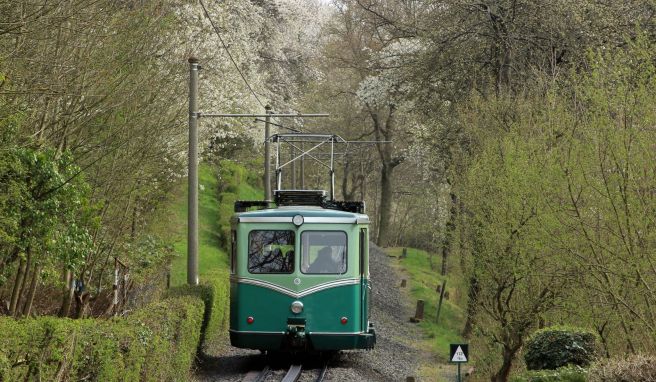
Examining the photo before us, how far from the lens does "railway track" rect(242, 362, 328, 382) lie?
54.0 feet

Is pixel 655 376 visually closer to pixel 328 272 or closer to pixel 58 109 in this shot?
pixel 328 272

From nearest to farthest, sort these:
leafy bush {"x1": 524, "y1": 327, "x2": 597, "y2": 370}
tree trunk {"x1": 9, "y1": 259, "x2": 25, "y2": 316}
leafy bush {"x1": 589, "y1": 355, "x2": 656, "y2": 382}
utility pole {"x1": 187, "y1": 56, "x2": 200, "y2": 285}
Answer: leafy bush {"x1": 589, "y1": 355, "x2": 656, "y2": 382} < leafy bush {"x1": 524, "y1": 327, "x2": 597, "y2": 370} < tree trunk {"x1": 9, "y1": 259, "x2": 25, "y2": 316} < utility pole {"x1": 187, "y1": 56, "x2": 200, "y2": 285}

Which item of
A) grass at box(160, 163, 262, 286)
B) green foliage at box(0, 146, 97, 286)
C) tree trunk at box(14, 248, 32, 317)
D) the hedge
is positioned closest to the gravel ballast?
the hedge

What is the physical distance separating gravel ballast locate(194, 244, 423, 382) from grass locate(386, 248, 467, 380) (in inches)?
21.4

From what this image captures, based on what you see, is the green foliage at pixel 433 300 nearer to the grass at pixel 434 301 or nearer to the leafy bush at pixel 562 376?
the grass at pixel 434 301

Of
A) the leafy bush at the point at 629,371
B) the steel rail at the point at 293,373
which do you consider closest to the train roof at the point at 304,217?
the steel rail at the point at 293,373

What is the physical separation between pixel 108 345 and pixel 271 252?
800 centimetres

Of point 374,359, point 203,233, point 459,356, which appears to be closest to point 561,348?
point 459,356

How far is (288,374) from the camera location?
16953 mm

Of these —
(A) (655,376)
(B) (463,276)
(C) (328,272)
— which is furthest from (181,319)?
(B) (463,276)

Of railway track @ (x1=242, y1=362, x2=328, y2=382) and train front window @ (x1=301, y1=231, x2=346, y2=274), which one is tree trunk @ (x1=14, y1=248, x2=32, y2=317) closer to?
railway track @ (x1=242, y1=362, x2=328, y2=382)

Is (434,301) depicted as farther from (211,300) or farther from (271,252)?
(271,252)

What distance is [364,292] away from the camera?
59.9 ft

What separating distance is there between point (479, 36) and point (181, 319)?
1608 centimetres
